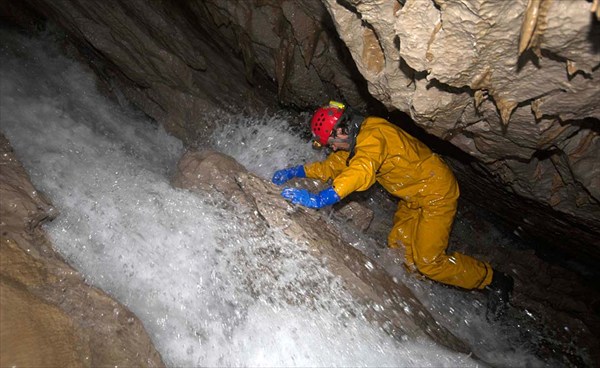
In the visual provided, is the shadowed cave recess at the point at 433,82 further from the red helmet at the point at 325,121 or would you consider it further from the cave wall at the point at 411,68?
the red helmet at the point at 325,121

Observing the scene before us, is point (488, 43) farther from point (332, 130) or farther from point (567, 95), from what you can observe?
point (332, 130)

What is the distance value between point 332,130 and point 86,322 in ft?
8.07

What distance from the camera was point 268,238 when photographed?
322cm

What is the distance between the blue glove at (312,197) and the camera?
341 cm

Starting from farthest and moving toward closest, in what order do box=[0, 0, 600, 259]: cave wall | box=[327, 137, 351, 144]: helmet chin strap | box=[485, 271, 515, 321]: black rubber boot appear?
box=[485, 271, 515, 321]: black rubber boot
box=[327, 137, 351, 144]: helmet chin strap
box=[0, 0, 600, 259]: cave wall

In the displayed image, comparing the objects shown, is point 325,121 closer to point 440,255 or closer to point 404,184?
point 404,184

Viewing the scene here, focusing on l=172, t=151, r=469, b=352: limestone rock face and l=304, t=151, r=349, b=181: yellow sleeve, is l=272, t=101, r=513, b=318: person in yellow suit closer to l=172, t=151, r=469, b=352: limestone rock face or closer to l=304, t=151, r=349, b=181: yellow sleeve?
l=304, t=151, r=349, b=181: yellow sleeve

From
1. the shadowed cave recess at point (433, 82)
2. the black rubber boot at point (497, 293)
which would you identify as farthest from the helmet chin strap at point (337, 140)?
the black rubber boot at point (497, 293)

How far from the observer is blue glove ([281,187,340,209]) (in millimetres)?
3412

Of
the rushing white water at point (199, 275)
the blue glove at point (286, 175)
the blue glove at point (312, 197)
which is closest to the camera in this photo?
the rushing white water at point (199, 275)

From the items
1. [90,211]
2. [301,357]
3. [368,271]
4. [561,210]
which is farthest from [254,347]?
[561,210]

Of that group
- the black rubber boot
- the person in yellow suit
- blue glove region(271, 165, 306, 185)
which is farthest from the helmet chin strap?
the black rubber boot

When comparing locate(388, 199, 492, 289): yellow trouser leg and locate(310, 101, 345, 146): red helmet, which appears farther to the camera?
locate(388, 199, 492, 289): yellow trouser leg

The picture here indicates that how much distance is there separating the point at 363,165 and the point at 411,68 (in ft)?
3.01
